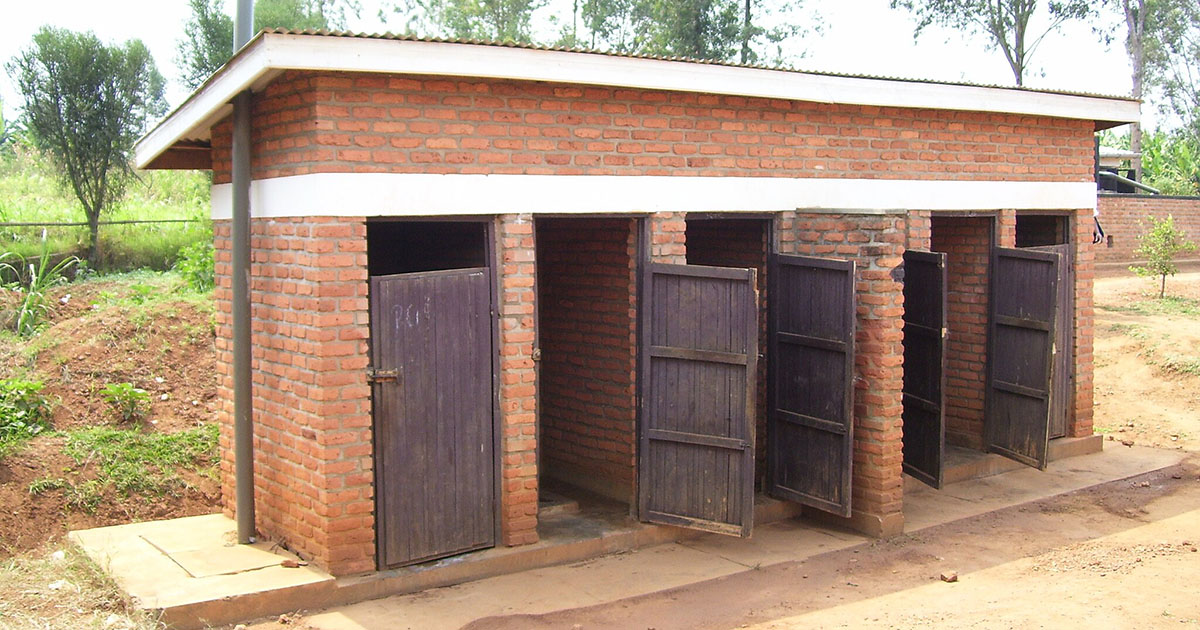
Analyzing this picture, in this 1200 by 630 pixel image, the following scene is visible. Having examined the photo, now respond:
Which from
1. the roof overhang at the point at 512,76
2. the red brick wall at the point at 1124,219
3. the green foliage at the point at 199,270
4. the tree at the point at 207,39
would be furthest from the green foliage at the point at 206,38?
the red brick wall at the point at 1124,219

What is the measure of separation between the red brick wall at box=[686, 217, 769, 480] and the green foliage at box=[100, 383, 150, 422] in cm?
535

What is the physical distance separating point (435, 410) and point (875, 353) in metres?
3.48

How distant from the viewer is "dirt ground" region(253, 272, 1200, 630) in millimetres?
6465

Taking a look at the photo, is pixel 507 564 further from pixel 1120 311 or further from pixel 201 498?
pixel 1120 311

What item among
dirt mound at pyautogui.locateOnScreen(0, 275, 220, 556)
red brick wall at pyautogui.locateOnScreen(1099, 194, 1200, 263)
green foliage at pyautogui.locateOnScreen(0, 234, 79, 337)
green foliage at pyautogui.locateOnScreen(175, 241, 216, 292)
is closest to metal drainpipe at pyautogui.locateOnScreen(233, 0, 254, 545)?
dirt mound at pyautogui.locateOnScreen(0, 275, 220, 556)

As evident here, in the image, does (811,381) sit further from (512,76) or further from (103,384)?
(103,384)

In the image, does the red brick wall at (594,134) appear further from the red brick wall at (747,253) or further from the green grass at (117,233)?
the green grass at (117,233)

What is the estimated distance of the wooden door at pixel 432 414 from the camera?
22.2ft

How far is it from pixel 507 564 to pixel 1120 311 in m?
14.7

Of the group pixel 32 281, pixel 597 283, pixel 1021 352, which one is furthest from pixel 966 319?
pixel 32 281

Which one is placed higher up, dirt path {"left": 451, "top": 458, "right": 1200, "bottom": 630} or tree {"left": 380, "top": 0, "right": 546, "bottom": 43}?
tree {"left": 380, "top": 0, "right": 546, "bottom": 43}

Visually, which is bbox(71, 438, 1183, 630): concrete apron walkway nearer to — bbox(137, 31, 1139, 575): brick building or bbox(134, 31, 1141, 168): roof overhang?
bbox(137, 31, 1139, 575): brick building

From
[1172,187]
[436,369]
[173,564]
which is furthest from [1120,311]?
[1172,187]

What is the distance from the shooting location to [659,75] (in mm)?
7469
